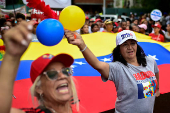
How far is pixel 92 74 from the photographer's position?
149 inches

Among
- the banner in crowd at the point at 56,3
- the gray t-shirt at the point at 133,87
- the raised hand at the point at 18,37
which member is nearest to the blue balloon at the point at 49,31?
the raised hand at the point at 18,37

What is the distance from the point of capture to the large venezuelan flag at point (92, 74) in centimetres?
282

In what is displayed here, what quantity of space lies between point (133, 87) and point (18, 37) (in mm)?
1346

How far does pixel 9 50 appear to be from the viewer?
830 millimetres

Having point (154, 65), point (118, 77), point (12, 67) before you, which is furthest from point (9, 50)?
point (154, 65)

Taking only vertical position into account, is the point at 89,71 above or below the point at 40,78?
below

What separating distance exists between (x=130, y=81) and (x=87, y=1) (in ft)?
97.7

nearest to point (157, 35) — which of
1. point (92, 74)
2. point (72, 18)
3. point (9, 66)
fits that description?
point (92, 74)

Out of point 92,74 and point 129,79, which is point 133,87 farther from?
point 92,74

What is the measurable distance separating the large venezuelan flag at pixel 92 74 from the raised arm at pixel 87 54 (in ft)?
1.85

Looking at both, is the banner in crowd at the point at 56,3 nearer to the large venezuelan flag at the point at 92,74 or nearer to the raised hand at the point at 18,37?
the large venezuelan flag at the point at 92,74

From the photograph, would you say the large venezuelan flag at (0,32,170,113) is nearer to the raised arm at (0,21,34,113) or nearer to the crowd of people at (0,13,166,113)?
the crowd of people at (0,13,166,113)

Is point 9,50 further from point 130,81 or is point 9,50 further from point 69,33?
point 130,81

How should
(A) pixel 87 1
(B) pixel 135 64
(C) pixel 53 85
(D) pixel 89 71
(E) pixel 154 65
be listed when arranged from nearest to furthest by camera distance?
(C) pixel 53 85, (B) pixel 135 64, (E) pixel 154 65, (D) pixel 89 71, (A) pixel 87 1
